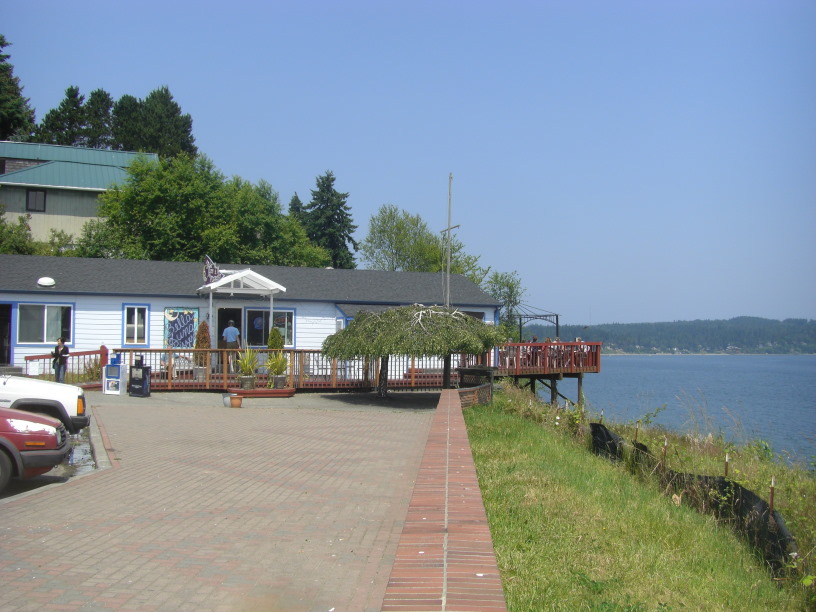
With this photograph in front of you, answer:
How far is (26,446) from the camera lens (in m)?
9.65

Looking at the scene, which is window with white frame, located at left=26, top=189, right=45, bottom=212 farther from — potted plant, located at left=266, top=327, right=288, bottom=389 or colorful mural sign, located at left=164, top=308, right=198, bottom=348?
potted plant, located at left=266, top=327, right=288, bottom=389

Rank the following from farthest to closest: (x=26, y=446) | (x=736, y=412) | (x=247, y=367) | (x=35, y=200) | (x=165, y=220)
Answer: (x=35, y=200) → (x=165, y=220) → (x=736, y=412) → (x=247, y=367) → (x=26, y=446)

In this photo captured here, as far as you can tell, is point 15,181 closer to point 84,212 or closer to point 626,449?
point 84,212

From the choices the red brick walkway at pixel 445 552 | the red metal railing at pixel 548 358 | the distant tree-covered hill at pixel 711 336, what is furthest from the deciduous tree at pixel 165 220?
the distant tree-covered hill at pixel 711 336

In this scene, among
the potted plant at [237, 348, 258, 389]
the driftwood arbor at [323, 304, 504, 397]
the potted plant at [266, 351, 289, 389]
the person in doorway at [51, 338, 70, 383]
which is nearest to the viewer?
the driftwood arbor at [323, 304, 504, 397]

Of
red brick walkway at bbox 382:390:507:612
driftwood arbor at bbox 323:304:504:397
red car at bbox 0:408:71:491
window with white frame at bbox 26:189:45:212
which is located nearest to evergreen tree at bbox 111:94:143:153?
window with white frame at bbox 26:189:45:212

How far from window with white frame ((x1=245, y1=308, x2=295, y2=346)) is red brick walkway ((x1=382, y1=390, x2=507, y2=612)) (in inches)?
893

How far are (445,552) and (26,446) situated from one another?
706 cm

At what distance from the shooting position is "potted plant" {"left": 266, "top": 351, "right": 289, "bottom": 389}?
23561 mm

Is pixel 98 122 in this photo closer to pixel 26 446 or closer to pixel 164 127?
pixel 164 127

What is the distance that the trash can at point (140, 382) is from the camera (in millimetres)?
21984

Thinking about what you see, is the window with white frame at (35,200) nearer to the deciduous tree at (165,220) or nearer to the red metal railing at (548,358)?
the deciduous tree at (165,220)

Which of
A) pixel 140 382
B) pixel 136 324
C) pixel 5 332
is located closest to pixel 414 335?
pixel 140 382

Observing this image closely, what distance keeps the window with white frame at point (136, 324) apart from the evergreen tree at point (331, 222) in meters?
44.6
